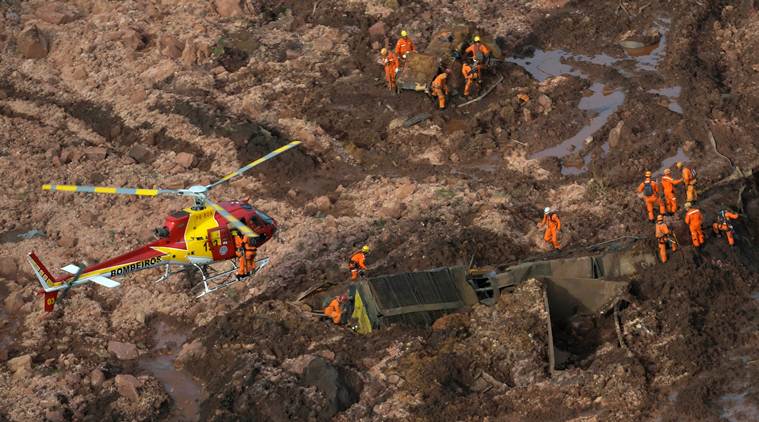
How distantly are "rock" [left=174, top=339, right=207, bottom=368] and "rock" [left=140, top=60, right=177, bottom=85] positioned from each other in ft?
36.1

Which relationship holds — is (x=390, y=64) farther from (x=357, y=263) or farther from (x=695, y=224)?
(x=695, y=224)

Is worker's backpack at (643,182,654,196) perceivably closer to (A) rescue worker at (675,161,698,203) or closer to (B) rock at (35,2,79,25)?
(A) rescue worker at (675,161,698,203)

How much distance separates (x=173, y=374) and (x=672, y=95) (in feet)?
45.9

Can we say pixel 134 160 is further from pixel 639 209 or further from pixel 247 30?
pixel 639 209

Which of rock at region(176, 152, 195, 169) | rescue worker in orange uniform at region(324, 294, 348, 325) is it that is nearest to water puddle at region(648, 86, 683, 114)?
rescue worker in orange uniform at region(324, 294, 348, 325)

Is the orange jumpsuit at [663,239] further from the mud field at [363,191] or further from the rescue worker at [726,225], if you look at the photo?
the rescue worker at [726,225]

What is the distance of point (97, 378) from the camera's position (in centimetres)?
2016

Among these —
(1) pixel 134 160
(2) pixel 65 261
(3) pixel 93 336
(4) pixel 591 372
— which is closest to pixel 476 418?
(4) pixel 591 372

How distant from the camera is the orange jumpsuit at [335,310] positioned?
793 inches

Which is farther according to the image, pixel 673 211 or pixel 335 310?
pixel 673 211

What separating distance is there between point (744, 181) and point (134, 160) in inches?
566

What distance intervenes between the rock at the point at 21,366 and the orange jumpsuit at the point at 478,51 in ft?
42.6

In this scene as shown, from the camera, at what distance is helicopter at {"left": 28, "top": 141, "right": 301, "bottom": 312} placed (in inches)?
797

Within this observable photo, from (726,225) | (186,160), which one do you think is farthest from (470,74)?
(726,225)
